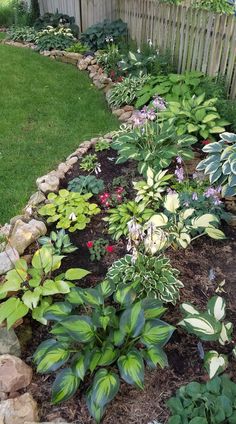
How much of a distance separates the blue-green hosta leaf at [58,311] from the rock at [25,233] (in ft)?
2.92

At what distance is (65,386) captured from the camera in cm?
204

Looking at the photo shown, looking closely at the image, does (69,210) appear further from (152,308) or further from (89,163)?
(152,308)

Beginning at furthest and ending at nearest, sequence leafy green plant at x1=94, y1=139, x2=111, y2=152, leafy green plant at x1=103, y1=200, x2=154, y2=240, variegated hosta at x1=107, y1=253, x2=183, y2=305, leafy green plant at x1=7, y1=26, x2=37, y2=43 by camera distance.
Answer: leafy green plant at x1=7, y1=26, x2=37, y2=43 < leafy green plant at x1=94, y1=139, x2=111, y2=152 < leafy green plant at x1=103, y1=200, x2=154, y2=240 < variegated hosta at x1=107, y1=253, x2=183, y2=305

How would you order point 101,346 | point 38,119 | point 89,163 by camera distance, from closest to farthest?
1. point 101,346
2. point 89,163
3. point 38,119

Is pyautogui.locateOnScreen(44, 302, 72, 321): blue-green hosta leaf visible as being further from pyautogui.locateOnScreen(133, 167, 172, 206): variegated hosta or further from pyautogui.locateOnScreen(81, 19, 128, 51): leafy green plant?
pyautogui.locateOnScreen(81, 19, 128, 51): leafy green plant

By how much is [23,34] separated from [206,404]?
877 centimetres

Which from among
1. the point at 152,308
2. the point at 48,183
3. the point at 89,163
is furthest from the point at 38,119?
the point at 152,308

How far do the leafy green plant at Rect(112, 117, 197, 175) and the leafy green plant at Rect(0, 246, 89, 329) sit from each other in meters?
1.41

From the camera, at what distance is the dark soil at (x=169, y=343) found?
2105mm

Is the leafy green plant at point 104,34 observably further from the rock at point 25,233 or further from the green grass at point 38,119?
the rock at point 25,233

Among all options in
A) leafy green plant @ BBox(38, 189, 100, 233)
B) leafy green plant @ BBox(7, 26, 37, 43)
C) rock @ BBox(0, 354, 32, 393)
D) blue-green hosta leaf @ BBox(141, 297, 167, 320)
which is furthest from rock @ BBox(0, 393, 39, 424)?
leafy green plant @ BBox(7, 26, 37, 43)

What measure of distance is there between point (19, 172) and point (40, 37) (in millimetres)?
5101

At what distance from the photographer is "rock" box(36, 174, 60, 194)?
12.4 feet

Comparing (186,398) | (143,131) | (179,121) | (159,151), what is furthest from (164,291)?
(179,121)
